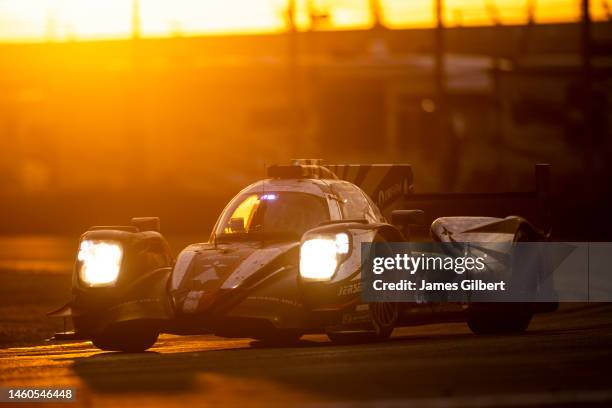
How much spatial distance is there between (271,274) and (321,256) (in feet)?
1.45

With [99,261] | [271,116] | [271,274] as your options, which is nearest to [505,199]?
[271,274]

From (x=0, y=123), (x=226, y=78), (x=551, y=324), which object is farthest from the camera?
(x=0, y=123)

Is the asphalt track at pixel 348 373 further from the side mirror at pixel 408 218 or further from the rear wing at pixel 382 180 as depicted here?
the rear wing at pixel 382 180

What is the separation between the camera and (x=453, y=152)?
53.0 m

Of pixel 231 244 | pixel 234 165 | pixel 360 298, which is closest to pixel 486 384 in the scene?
pixel 360 298

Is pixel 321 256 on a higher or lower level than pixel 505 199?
lower

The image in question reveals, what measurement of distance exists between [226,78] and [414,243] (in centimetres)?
6112

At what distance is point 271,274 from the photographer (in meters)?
13.0

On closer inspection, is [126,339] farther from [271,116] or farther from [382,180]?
[271,116]

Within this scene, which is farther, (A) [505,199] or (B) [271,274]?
(A) [505,199]

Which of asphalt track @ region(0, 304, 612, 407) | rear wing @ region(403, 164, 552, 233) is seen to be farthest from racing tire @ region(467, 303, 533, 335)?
rear wing @ region(403, 164, 552, 233)

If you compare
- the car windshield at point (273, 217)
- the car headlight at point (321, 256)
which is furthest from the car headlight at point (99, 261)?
the car headlight at point (321, 256)

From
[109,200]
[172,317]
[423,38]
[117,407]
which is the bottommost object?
[117,407]

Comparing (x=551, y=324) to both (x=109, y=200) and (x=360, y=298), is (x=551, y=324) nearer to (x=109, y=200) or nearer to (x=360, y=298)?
(x=360, y=298)
